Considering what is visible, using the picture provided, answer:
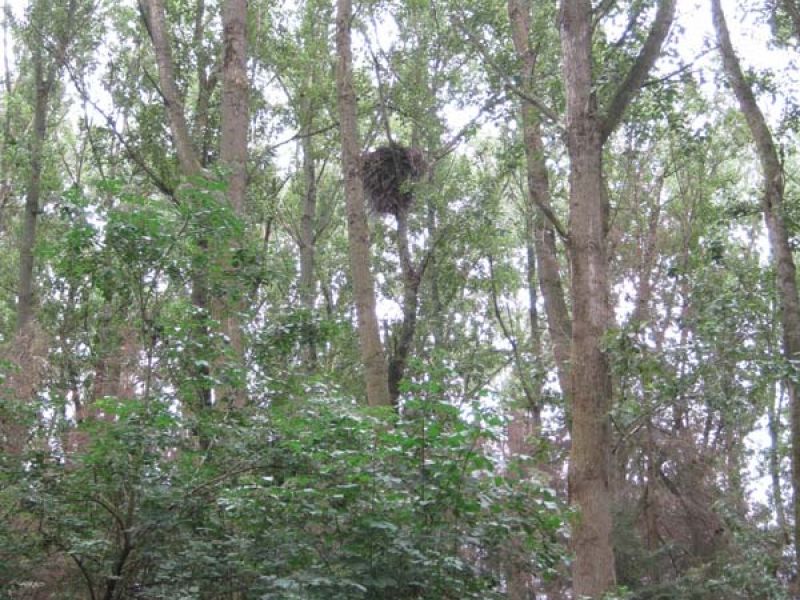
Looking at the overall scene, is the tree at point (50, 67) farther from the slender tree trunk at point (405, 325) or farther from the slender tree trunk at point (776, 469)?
the slender tree trunk at point (776, 469)

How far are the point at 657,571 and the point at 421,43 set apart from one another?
9852 millimetres

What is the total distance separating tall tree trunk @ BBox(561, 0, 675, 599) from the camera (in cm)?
668

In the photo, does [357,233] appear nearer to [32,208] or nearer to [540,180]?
[540,180]

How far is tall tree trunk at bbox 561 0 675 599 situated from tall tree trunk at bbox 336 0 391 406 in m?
2.03

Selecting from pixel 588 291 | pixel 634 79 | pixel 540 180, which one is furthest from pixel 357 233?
pixel 634 79

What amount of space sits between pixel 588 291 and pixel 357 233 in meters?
2.86

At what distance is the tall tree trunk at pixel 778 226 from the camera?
28.3 ft

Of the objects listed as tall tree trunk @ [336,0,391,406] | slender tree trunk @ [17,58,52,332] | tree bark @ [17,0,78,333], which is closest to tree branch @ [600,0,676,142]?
tall tree trunk @ [336,0,391,406]

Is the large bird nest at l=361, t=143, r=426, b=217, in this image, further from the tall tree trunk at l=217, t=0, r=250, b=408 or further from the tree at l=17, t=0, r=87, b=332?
the tall tree trunk at l=217, t=0, r=250, b=408

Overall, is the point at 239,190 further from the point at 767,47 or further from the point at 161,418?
the point at 767,47

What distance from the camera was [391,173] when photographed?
46.8 feet

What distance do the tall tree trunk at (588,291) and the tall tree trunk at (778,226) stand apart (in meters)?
1.82

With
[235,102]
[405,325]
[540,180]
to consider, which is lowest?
[405,325]

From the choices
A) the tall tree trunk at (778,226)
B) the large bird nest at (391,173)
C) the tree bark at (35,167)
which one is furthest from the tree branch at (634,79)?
the tree bark at (35,167)
